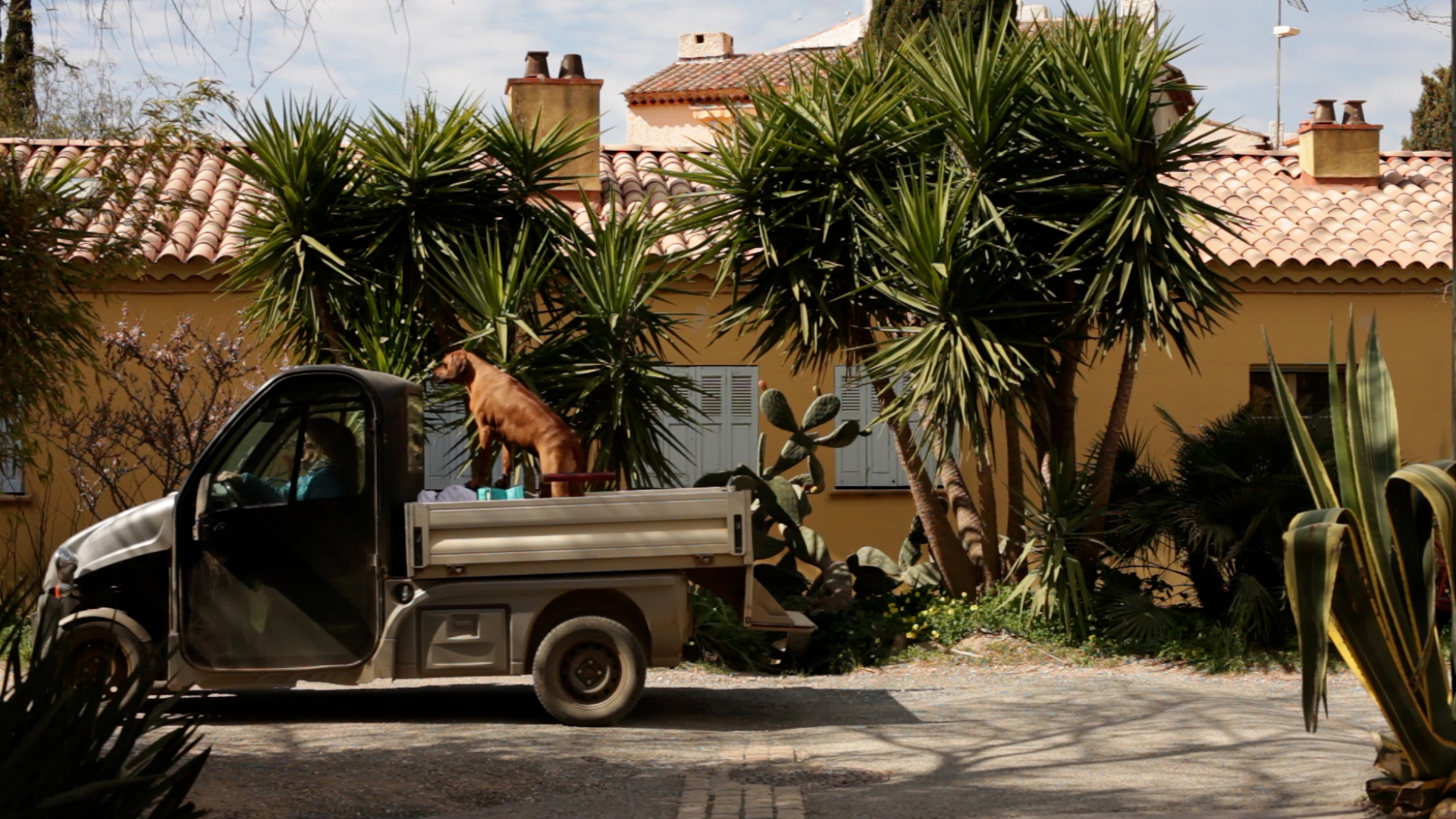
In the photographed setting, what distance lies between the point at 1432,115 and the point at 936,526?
2681 centimetres

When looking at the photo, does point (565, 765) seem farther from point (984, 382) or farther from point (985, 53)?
point (985, 53)

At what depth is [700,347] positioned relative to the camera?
13750mm

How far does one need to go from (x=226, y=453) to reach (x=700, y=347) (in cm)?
694

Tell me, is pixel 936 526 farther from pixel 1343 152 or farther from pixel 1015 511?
pixel 1343 152

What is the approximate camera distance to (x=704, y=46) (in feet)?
113

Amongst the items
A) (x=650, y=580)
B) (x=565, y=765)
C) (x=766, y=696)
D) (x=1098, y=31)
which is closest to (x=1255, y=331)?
(x=1098, y=31)

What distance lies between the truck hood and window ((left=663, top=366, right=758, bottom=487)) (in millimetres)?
6865

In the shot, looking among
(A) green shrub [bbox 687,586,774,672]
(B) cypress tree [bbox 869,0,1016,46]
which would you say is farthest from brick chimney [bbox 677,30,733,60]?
(A) green shrub [bbox 687,586,774,672]

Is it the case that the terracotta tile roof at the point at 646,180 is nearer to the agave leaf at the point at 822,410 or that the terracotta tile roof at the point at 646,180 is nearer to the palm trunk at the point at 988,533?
the agave leaf at the point at 822,410

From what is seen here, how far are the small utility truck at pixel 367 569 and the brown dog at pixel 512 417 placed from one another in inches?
18.4

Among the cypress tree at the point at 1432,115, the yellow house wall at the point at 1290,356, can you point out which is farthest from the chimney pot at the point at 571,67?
the cypress tree at the point at 1432,115

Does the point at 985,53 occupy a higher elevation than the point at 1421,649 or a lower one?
higher

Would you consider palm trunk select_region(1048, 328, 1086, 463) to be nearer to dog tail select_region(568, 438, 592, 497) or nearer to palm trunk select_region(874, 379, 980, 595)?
palm trunk select_region(874, 379, 980, 595)

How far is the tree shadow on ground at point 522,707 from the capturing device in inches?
301
